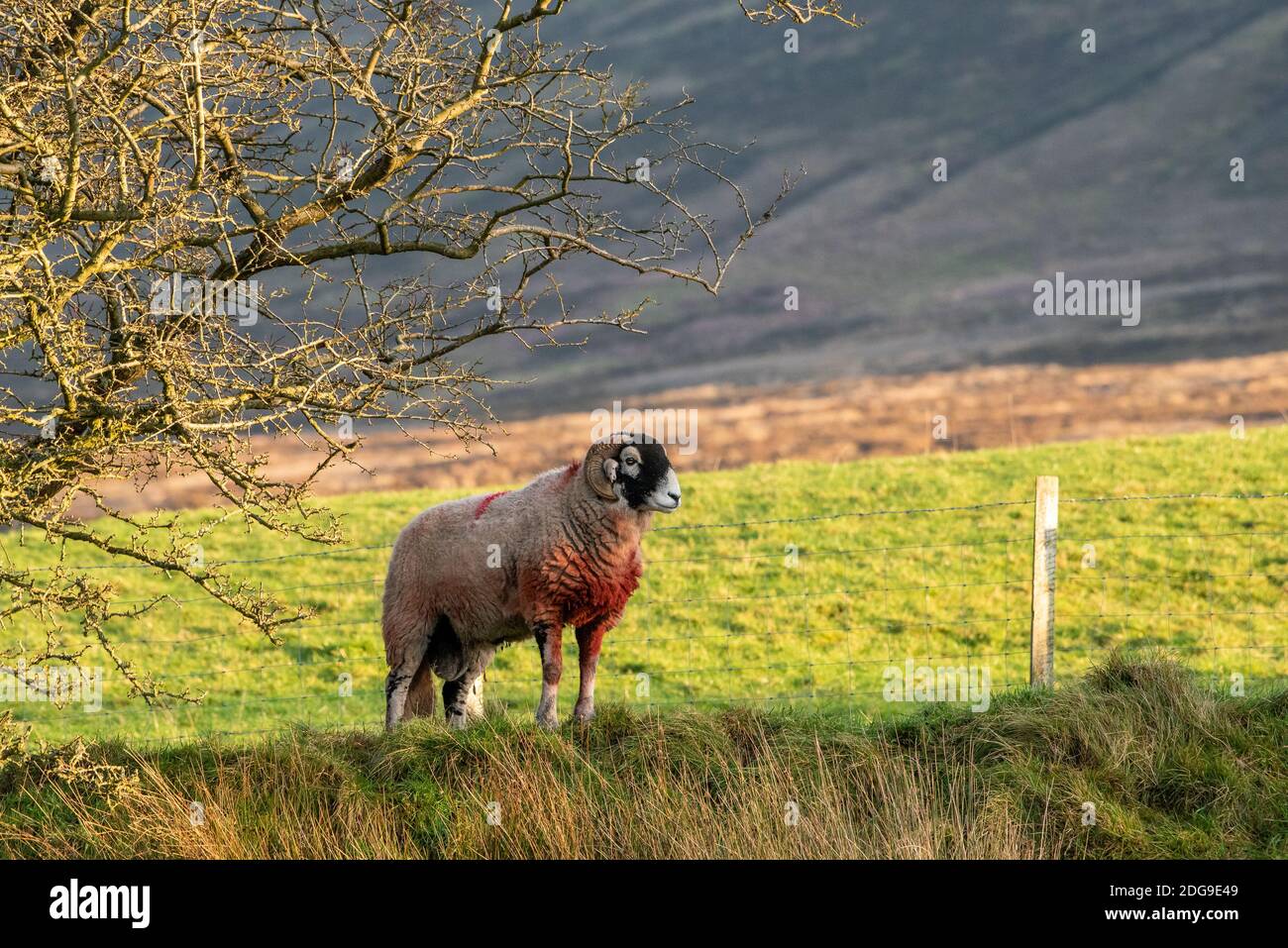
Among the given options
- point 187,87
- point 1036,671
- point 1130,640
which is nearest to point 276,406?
point 187,87

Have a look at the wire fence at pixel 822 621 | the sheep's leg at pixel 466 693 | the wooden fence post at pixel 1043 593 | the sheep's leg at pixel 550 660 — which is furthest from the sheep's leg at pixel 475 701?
the wooden fence post at pixel 1043 593

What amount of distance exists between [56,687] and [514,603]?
3.43 meters

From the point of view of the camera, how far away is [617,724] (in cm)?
948

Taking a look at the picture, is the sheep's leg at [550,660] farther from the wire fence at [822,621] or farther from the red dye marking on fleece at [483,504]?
the wire fence at [822,621]

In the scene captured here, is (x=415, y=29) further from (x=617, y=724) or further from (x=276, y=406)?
(x=617, y=724)

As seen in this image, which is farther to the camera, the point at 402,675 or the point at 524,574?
the point at 402,675

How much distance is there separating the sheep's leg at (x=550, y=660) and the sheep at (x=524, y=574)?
0.01 metres

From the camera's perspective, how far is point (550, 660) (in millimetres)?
9297

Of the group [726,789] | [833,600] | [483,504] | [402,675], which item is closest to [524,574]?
[483,504]

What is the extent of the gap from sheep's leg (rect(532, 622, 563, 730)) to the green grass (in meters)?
4.32

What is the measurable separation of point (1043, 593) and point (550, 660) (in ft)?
17.3

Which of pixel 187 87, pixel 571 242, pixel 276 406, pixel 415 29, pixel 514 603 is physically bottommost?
pixel 514 603

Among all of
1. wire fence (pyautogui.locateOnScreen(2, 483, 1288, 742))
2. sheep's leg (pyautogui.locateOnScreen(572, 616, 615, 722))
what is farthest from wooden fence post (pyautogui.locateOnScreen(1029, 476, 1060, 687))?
sheep's leg (pyautogui.locateOnScreen(572, 616, 615, 722))

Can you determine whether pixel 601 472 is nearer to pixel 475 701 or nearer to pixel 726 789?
pixel 726 789
